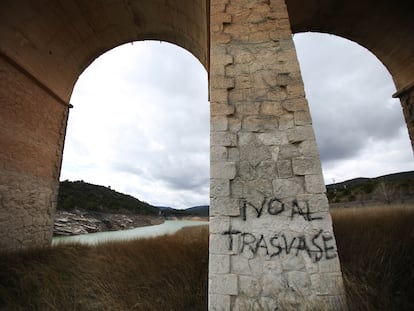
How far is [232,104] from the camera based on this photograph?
10.0ft

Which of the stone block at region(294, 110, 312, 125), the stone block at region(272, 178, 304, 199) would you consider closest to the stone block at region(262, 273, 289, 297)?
the stone block at region(272, 178, 304, 199)

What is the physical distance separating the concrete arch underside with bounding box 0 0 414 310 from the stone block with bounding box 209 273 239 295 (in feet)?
0.04

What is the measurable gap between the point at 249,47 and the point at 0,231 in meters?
6.65

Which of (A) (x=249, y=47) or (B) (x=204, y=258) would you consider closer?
(A) (x=249, y=47)

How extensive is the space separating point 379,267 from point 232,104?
9.62 feet

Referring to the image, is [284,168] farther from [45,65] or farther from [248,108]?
[45,65]

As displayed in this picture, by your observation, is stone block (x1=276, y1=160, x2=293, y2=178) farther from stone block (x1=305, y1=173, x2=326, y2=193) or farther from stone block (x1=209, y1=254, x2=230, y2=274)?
stone block (x1=209, y1=254, x2=230, y2=274)

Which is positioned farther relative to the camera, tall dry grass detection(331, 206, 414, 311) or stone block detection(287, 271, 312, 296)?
stone block detection(287, 271, 312, 296)

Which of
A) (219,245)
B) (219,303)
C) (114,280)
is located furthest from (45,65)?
(219,303)

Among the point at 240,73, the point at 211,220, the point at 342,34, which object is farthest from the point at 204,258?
the point at 342,34

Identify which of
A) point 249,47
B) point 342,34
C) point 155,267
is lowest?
point 155,267

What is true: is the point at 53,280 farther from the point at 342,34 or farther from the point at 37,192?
the point at 342,34

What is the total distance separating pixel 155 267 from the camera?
3.73 metres

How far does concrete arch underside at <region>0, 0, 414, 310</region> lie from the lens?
248 centimetres
